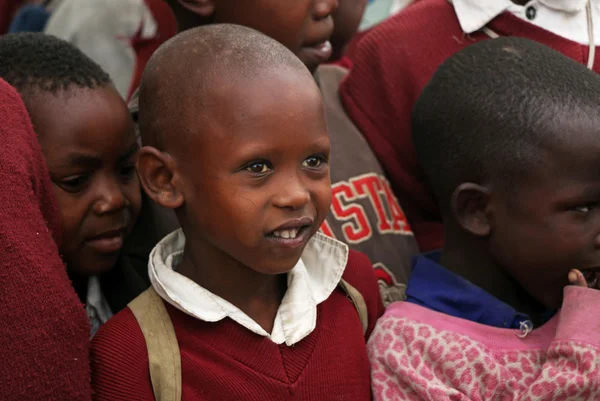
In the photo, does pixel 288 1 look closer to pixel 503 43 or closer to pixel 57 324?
pixel 503 43

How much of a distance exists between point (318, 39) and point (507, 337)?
68 cm

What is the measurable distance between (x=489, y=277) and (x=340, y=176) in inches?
15.3

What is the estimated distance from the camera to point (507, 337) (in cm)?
142

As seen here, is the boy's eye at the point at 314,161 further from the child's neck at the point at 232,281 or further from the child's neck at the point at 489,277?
the child's neck at the point at 489,277

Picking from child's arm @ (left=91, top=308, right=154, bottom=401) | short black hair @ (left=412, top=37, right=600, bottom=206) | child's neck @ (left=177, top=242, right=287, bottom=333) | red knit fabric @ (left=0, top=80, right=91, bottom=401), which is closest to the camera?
red knit fabric @ (left=0, top=80, right=91, bottom=401)

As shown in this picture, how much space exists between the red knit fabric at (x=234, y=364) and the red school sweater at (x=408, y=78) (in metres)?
0.54

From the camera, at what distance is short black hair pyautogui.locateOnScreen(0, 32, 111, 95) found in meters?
1.35

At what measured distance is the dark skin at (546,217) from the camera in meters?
1.39

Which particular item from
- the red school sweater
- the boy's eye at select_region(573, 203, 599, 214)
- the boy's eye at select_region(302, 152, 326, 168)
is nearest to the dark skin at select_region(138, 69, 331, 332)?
the boy's eye at select_region(302, 152, 326, 168)

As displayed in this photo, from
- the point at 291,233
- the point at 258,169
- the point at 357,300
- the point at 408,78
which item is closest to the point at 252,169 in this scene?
the point at 258,169

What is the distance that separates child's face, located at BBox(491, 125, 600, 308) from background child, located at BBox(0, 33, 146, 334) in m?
0.65

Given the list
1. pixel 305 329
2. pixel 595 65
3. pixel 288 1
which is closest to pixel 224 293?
pixel 305 329

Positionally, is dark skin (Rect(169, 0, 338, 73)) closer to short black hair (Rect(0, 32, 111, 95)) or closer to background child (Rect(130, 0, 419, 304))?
background child (Rect(130, 0, 419, 304))

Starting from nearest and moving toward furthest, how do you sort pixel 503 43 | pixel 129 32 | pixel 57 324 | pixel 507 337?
1. pixel 57 324
2. pixel 507 337
3. pixel 503 43
4. pixel 129 32
